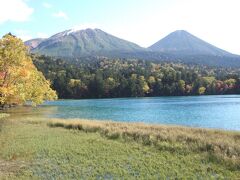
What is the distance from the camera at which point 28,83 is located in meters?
53.4

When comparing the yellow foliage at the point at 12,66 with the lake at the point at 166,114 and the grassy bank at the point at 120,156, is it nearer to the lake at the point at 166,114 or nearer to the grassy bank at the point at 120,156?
the grassy bank at the point at 120,156

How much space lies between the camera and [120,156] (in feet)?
71.2

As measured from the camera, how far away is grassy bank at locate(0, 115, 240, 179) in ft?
59.0

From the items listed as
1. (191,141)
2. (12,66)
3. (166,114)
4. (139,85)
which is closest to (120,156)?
(191,141)

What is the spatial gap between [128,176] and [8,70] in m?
33.6

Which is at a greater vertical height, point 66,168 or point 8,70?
point 8,70

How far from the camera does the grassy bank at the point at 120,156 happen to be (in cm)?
1797

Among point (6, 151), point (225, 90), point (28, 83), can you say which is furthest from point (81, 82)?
point (6, 151)

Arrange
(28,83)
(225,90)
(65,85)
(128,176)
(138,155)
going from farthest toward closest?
(225,90) < (65,85) < (28,83) < (138,155) < (128,176)

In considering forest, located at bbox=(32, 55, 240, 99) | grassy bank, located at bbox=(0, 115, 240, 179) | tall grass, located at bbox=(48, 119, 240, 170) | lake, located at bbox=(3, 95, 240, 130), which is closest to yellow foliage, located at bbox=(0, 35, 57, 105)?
grassy bank, located at bbox=(0, 115, 240, 179)

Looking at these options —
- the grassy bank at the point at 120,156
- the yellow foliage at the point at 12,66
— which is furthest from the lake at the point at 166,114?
the grassy bank at the point at 120,156

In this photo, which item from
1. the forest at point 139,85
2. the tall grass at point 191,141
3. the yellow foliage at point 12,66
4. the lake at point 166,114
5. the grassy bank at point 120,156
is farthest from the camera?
the forest at point 139,85

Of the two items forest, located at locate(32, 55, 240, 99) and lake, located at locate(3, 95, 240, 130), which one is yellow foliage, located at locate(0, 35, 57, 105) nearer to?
lake, located at locate(3, 95, 240, 130)

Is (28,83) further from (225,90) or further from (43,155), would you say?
(225,90)
